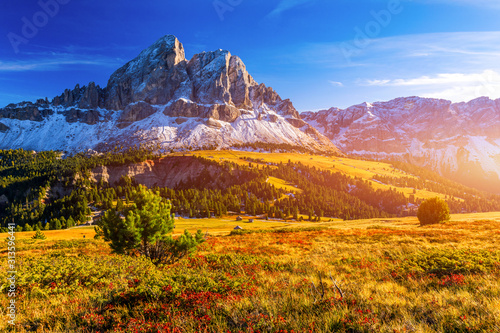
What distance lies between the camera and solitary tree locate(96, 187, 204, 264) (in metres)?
17.2

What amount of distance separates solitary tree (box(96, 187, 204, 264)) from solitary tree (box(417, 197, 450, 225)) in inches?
2270

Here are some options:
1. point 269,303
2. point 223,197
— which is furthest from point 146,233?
point 223,197

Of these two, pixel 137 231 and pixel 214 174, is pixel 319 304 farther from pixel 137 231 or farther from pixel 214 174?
pixel 214 174

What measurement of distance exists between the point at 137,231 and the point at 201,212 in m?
97.2

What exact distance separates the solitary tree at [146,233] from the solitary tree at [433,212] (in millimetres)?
57656

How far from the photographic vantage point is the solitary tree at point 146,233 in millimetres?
17234

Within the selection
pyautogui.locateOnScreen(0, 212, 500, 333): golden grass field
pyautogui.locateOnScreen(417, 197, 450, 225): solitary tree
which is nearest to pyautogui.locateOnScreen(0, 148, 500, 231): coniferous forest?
pyautogui.locateOnScreen(417, 197, 450, 225): solitary tree

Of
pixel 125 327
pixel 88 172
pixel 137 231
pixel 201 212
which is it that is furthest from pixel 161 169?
pixel 125 327

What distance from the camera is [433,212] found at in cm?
5291

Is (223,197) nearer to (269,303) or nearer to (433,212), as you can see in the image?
(433,212)

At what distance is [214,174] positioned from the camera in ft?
569

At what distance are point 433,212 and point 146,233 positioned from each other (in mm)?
61975

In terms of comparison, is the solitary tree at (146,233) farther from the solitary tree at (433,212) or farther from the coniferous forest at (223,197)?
the coniferous forest at (223,197)

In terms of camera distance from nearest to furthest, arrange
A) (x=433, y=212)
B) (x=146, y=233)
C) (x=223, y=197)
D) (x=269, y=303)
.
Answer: (x=269, y=303) → (x=146, y=233) → (x=433, y=212) → (x=223, y=197)
